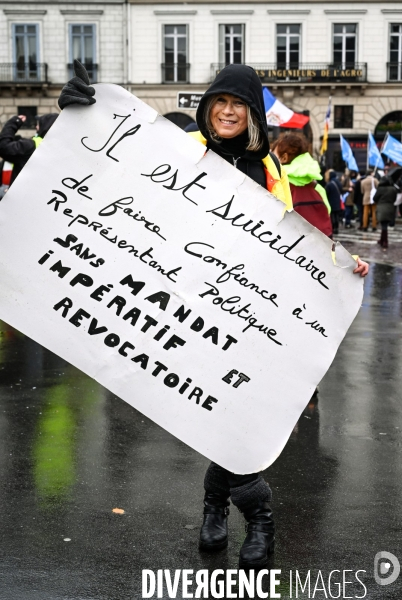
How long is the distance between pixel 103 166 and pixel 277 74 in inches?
1473

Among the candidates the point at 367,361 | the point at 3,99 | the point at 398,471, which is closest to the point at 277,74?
the point at 3,99

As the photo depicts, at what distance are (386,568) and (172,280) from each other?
1.38 metres

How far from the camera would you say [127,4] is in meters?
39.0

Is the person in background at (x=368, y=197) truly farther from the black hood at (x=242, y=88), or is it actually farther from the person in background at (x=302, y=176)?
the black hood at (x=242, y=88)

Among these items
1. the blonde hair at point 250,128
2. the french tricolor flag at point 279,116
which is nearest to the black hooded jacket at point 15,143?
the blonde hair at point 250,128

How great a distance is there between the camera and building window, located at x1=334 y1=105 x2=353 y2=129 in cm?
3956

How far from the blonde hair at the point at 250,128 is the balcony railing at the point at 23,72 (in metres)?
37.3

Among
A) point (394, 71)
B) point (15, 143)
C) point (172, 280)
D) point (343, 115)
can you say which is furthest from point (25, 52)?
point (172, 280)

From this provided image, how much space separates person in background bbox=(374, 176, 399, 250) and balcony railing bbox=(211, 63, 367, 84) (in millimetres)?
20393

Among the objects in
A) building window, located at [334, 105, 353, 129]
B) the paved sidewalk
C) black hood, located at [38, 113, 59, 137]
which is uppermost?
building window, located at [334, 105, 353, 129]

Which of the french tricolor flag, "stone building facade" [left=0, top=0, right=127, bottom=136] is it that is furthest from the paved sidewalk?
"stone building facade" [left=0, top=0, right=127, bottom=136]

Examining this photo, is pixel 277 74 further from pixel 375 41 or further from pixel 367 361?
pixel 367 361

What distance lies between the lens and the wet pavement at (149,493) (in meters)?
3.42

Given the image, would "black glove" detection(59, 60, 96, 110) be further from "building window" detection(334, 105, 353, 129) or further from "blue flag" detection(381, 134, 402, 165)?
"building window" detection(334, 105, 353, 129)
